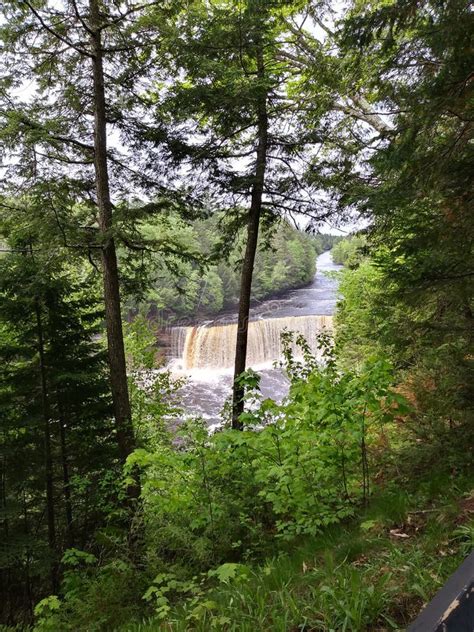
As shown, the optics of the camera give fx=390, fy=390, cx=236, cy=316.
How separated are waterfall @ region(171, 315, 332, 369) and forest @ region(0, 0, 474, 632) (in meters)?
13.5

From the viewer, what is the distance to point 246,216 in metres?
8.24

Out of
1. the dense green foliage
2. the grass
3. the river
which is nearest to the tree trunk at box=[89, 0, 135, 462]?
the grass

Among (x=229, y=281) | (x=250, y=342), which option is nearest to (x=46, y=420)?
(x=250, y=342)

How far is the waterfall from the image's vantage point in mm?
23953

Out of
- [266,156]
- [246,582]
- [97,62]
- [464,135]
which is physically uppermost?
[97,62]

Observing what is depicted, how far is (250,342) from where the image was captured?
78.9ft

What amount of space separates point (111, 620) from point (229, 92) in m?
7.16

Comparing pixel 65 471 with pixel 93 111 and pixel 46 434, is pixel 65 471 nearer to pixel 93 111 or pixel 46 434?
pixel 46 434

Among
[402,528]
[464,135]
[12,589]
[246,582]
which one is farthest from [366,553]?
[12,589]

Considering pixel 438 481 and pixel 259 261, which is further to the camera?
pixel 259 261

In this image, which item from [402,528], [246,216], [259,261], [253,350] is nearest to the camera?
[402,528]

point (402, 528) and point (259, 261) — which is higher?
point (259, 261)

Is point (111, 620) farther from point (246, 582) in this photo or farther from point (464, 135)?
point (464, 135)

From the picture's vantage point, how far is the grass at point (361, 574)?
77.5 inches
